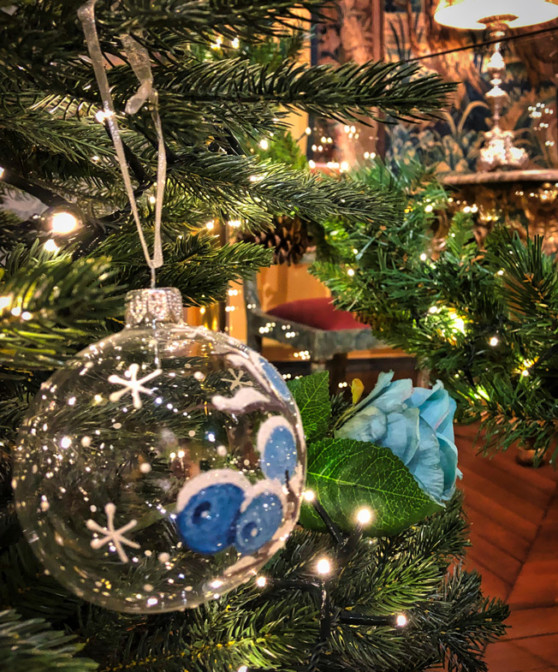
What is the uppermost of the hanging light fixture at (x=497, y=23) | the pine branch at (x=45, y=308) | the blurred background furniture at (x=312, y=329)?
the hanging light fixture at (x=497, y=23)

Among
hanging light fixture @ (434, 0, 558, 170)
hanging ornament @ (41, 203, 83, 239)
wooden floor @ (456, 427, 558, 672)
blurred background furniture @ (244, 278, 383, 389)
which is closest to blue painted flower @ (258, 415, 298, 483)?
hanging ornament @ (41, 203, 83, 239)

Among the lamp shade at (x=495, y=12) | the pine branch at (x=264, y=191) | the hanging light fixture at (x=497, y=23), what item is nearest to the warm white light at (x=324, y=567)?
the pine branch at (x=264, y=191)

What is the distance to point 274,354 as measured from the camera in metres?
2.56

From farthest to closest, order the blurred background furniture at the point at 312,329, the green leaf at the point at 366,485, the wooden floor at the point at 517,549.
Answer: the blurred background furniture at the point at 312,329 < the wooden floor at the point at 517,549 < the green leaf at the point at 366,485

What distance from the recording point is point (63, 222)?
48 centimetres

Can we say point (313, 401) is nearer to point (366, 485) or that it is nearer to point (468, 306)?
point (366, 485)

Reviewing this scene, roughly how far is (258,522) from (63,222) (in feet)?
1.05

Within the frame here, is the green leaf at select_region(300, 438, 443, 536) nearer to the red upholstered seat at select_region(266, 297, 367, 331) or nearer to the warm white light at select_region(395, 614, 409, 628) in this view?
the warm white light at select_region(395, 614, 409, 628)

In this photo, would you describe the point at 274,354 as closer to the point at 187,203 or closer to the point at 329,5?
the point at 187,203

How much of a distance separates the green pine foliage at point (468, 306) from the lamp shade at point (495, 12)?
1.48 metres

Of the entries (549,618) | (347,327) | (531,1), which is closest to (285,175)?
(549,618)

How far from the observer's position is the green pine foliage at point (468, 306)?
0.55 meters

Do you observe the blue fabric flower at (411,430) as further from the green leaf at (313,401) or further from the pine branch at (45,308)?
the pine branch at (45,308)

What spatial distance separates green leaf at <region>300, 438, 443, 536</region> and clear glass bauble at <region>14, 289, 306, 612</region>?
0.14 metres
